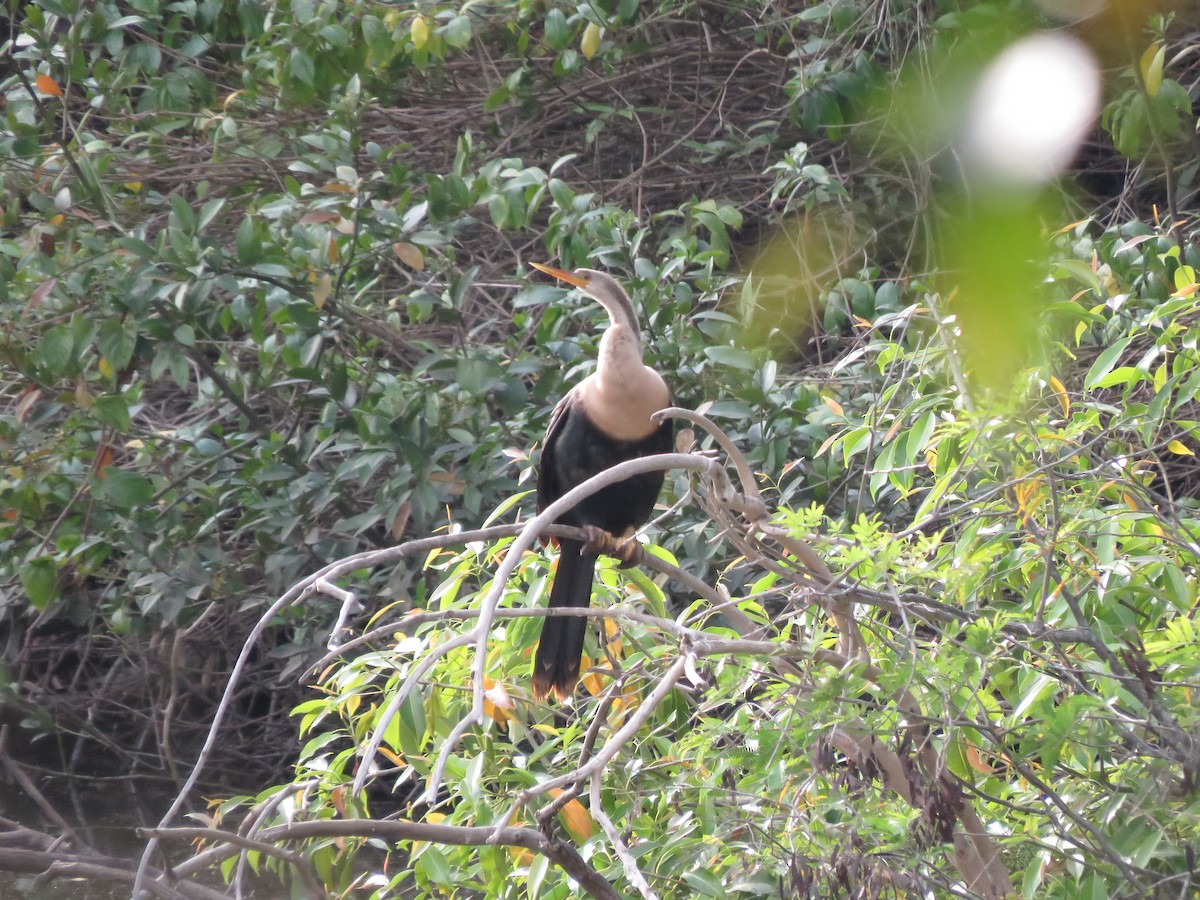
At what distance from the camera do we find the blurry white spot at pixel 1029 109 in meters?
0.32

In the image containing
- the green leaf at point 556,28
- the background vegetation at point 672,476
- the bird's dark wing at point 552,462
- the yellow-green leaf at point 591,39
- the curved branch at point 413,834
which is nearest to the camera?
the curved branch at point 413,834

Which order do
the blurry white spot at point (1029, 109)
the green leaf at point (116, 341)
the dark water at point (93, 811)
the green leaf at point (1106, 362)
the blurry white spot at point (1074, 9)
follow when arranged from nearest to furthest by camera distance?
1. the blurry white spot at point (1029, 109)
2. the blurry white spot at point (1074, 9)
3. the green leaf at point (1106, 362)
4. the green leaf at point (116, 341)
5. the dark water at point (93, 811)

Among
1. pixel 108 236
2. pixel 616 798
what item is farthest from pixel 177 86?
pixel 616 798


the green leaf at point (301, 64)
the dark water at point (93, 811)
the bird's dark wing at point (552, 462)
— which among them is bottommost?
the dark water at point (93, 811)

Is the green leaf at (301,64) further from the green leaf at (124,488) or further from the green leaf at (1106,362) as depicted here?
the green leaf at (1106,362)

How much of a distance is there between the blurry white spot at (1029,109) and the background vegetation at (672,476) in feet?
0.05

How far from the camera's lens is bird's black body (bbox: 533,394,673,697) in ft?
7.51

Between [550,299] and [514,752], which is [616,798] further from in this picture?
[550,299]

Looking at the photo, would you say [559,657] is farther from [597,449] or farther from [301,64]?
[301,64]

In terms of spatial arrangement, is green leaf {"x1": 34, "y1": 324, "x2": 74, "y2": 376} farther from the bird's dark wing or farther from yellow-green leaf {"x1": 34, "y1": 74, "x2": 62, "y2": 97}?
the bird's dark wing

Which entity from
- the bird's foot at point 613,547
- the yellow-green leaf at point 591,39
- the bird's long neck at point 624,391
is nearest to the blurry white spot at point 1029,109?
the bird's foot at point 613,547

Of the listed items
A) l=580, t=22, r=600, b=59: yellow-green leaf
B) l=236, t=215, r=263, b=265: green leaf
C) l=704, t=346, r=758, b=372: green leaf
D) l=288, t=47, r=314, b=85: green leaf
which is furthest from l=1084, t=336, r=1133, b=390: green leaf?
l=288, t=47, r=314, b=85: green leaf

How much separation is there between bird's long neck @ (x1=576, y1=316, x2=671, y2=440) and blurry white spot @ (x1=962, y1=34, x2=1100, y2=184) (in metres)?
2.06

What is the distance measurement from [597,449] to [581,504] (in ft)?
0.55
